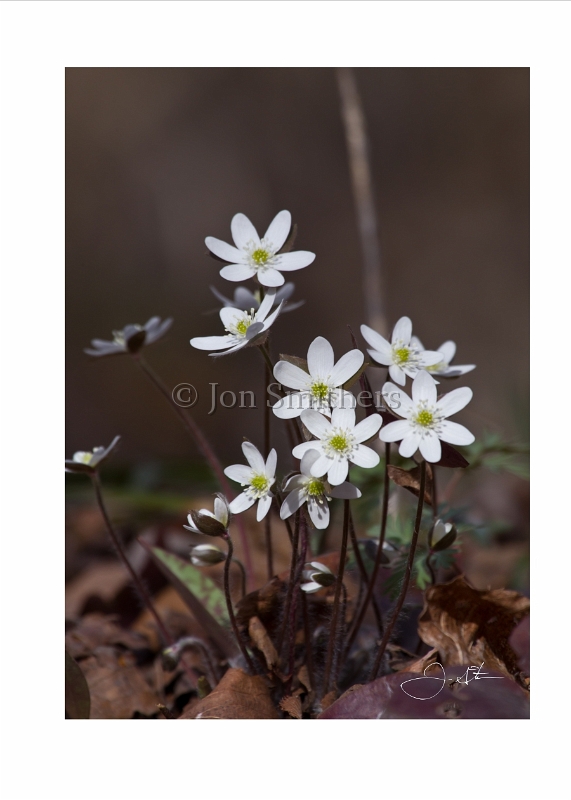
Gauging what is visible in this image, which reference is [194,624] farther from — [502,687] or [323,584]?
[502,687]

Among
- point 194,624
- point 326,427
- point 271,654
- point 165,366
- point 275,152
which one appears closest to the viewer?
point 326,427

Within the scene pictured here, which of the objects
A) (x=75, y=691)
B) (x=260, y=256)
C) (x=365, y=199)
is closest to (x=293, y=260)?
(x=260, y=256)

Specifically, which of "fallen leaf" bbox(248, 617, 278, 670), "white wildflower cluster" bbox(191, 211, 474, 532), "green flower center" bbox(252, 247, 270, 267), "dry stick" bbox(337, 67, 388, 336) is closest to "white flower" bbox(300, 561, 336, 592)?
"white wildflower cluster" bbox(191, 211, 474, 532)

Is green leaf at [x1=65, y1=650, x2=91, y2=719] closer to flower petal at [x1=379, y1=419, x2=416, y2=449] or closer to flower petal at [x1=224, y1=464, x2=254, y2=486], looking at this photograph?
flower petal at [x1=224, y1=464, x2=254, y2=486]

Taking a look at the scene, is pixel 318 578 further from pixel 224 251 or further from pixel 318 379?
pixel 224 251

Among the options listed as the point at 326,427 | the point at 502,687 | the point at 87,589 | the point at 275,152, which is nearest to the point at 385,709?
the point at 502,687

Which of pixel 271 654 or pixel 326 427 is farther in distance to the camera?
pixel 271 654
